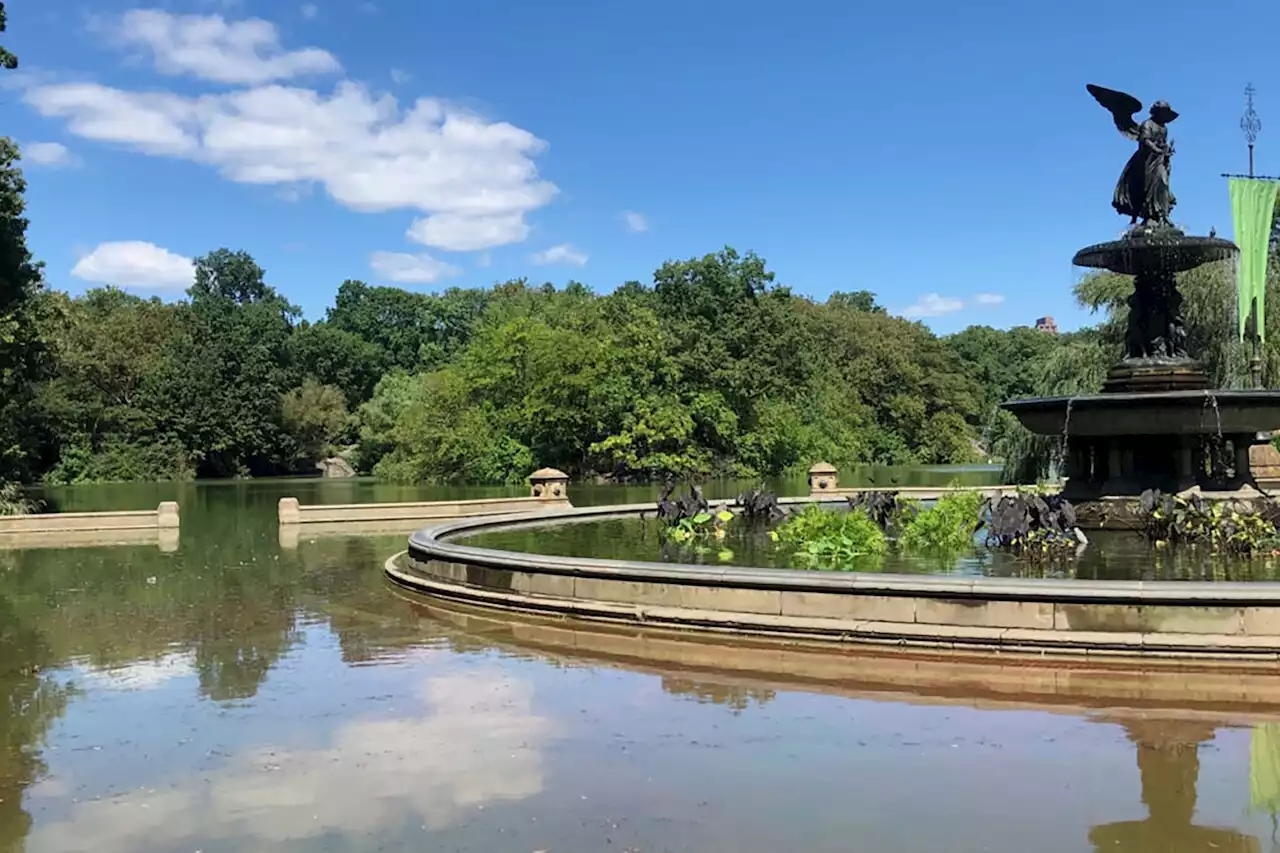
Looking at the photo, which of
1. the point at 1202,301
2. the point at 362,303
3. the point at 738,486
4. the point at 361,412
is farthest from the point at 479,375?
the point at 362,303

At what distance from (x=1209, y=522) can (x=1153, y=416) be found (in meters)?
1.82

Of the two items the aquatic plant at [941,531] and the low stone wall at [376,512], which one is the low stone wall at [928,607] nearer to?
the aquatic plant at [941,531]

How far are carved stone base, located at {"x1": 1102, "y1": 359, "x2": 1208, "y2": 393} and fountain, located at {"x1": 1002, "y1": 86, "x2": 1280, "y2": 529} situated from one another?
15 mm

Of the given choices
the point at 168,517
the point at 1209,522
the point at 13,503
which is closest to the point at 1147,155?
the point at 1209,522

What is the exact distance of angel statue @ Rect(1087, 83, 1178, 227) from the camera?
56.0 feet

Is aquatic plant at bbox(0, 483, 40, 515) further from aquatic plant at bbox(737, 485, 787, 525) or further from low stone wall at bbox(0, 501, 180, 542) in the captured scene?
aquatic plant at bbox(737, 485, 787, 525)

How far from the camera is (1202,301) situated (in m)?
33.2

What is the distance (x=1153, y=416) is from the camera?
15.6 metres

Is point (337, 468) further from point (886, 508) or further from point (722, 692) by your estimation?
point (722, 692)

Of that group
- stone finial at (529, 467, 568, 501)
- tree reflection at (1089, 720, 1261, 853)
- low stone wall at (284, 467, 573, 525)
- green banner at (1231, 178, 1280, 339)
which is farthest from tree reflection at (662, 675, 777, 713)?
stone finial at (529, 467, 568, 501)

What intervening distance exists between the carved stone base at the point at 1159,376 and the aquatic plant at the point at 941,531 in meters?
3.26

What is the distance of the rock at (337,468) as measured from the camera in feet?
262

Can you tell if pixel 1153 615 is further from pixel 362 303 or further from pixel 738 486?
pixel 362 303

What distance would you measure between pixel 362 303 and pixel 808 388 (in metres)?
79.2
